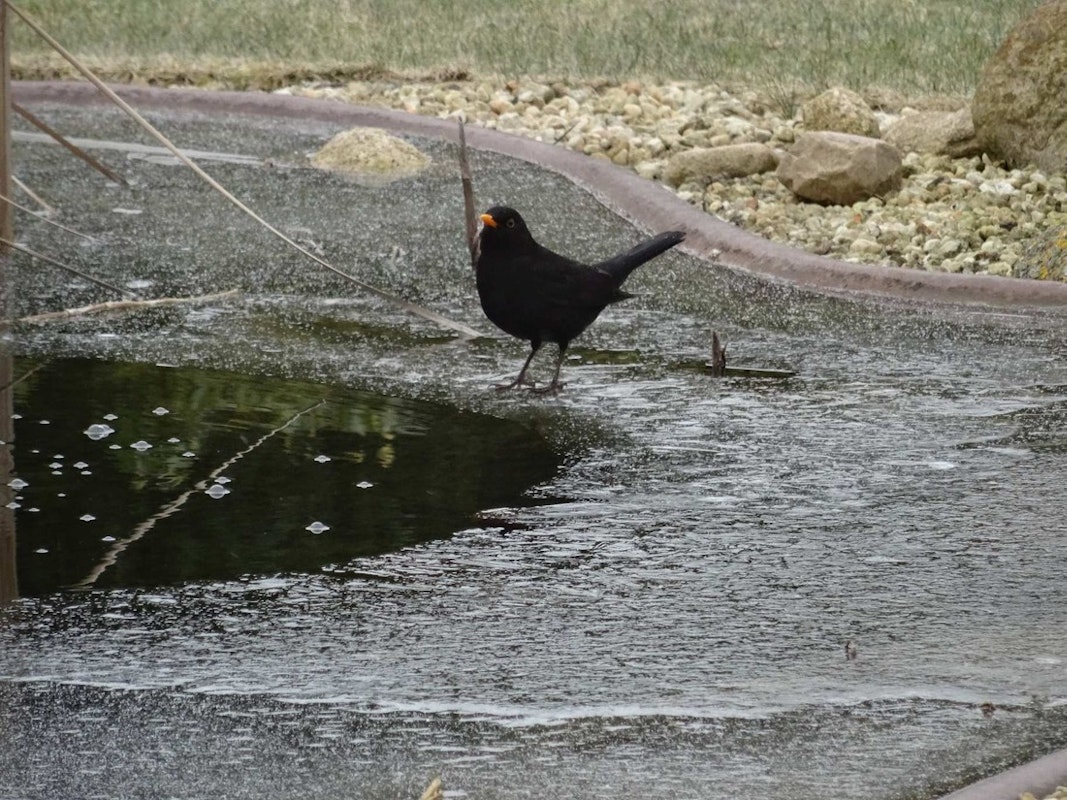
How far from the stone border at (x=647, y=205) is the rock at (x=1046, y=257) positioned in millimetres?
248

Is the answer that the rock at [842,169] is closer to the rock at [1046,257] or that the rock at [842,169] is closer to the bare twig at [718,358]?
the rock at [1046,257]

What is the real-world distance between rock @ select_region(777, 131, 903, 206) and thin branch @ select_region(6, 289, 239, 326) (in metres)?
3.42

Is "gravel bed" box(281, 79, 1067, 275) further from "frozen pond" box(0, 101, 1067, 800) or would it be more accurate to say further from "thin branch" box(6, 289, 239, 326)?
"thin branch" box(6, 289, 239, 326)

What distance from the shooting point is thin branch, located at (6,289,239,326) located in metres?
7.76

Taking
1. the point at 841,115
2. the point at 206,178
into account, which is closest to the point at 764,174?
the point at 841,115

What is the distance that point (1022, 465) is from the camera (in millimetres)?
5852

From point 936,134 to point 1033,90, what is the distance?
31.3 inches

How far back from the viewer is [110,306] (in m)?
7.87

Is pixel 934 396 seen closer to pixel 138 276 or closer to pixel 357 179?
pixel 138 276

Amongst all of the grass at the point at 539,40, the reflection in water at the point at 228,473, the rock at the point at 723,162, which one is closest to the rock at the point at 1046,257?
the rock at the point at 723,162

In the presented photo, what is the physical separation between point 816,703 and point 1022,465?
6.85 feet

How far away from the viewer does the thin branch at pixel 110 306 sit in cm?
776

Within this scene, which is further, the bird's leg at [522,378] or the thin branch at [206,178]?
the bird's leg at [522,378]

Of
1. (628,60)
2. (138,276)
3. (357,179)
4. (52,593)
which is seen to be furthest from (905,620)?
(628,60)
